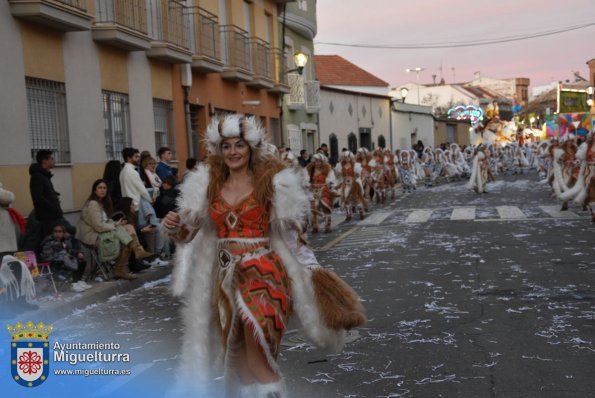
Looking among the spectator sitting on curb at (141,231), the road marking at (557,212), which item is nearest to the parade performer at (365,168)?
the road marking at (557,212)

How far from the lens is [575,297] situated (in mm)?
7738

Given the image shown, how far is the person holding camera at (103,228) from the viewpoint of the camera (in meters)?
9.73

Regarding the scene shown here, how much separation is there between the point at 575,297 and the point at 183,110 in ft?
41.5

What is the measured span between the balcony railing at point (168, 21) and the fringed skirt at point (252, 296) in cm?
1302

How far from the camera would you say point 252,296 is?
13.5ft

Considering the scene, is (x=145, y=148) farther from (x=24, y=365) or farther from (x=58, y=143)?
(x=24, y=365)

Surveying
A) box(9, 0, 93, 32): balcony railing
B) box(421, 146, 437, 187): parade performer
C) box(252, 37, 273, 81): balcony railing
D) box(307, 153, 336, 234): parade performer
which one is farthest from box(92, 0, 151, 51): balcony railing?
box(421, 146, 437, 187): parade performer

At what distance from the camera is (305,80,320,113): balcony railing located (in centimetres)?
2988

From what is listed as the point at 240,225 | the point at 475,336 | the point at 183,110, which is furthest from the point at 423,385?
the point at 183,110

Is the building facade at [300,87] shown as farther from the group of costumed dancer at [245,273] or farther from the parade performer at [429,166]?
the group of costumed dancer at [245,273]

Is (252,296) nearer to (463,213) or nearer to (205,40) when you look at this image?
(463,213)

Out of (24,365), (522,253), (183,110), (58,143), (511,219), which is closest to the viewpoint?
(24,365)

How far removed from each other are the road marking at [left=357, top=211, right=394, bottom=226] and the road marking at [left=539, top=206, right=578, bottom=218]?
3727 mm

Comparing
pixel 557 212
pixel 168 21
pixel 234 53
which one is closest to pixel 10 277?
pixel 168 21
